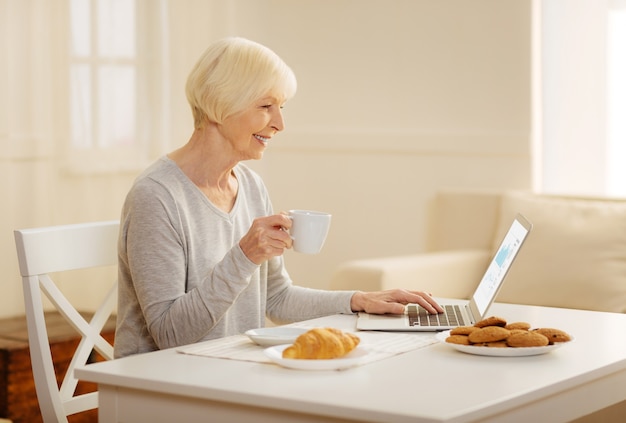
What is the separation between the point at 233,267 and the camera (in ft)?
5.72

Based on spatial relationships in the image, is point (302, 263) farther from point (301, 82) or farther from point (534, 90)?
point (534, 90)

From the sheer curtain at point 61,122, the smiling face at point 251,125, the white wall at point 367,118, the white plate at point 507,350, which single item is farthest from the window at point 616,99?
the white plate at point 507,350

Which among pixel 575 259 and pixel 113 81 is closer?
pixel 575 259

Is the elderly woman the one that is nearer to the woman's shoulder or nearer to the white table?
the woman's shoulder

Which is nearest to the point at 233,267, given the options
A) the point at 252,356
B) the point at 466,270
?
the point at 252,356

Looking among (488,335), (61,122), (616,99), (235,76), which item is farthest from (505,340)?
(61,122)

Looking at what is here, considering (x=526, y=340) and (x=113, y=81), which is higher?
(x=113, y=81)

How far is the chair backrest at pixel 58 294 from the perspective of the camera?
1775 mm

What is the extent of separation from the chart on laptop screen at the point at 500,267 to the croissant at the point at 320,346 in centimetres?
44

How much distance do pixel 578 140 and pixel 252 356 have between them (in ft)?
8.93

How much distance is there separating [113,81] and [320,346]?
284 centimetres

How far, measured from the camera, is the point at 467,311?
6.36ft

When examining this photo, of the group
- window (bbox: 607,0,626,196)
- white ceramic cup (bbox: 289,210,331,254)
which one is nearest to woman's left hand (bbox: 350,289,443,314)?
white ceramic cup (bbox: 289,210,331,254)

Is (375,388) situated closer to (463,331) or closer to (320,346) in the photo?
(320,346)
